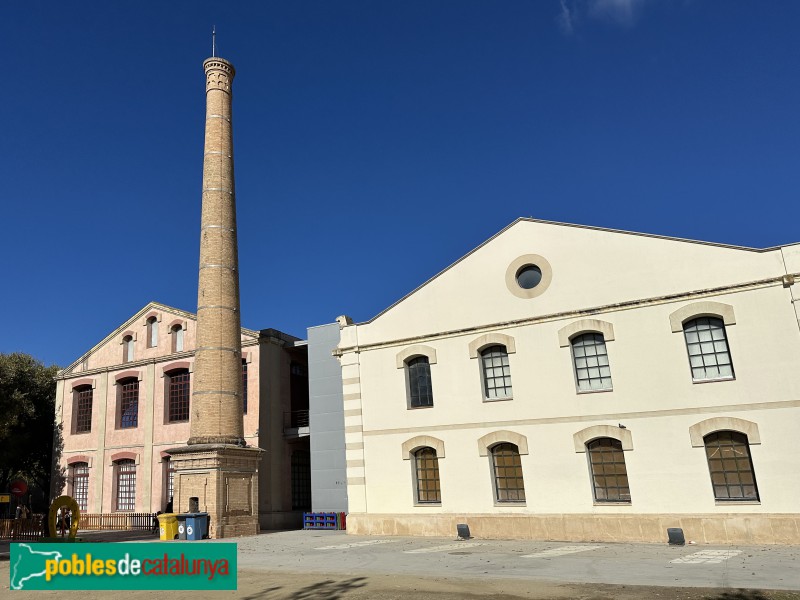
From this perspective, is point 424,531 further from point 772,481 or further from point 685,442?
point 772,481

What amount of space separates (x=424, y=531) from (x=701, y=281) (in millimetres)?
10267

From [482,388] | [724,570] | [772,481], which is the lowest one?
[724,570]

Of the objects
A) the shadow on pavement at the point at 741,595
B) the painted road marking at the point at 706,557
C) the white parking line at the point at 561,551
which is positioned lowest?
the painted road marking at the point at 706,557

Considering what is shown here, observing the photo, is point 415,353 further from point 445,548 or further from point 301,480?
point 301,480

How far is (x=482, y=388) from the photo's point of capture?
60.1 feet

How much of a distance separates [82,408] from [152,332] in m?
5.58

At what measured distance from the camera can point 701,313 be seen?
15766mm

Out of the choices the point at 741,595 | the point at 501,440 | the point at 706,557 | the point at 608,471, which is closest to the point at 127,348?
the point at 501,440

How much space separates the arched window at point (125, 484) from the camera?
2791cm

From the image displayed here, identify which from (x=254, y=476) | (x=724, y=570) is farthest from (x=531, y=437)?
(x=254, y=476)

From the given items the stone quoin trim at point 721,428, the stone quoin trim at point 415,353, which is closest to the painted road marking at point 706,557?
the stone quoin trim at point 721,428

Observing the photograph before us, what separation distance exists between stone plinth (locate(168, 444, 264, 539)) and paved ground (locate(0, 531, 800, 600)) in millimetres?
3926

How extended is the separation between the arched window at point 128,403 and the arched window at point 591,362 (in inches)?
Answer: 820

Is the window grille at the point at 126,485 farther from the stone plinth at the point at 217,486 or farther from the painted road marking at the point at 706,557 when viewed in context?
the painted road marking at the point at 706,557
